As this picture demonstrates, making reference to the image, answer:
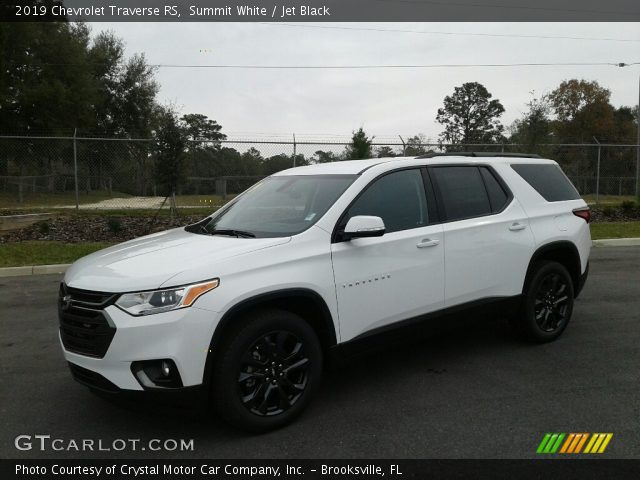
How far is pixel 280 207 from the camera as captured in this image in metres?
4.06

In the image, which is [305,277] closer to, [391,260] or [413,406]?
[391,260]

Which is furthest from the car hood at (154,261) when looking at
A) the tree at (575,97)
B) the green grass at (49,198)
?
the tree at (575,97)

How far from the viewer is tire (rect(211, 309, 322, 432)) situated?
9.93 feet

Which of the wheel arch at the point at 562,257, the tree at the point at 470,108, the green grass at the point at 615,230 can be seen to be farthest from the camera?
the tree at the point at 470,108

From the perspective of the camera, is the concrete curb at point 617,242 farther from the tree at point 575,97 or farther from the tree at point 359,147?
the tree at point 575,97

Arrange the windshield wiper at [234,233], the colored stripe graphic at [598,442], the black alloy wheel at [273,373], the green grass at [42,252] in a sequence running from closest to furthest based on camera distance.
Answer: the colored stripe graphic at [598,442] < the black alloy wheel at [273,373] < the windshield wiper at [234,233] < the green grass at [42,252]

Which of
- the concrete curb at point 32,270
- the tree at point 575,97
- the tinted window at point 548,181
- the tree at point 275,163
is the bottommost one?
the concrete curb at point 32,270

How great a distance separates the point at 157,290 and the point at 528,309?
336 centimetres

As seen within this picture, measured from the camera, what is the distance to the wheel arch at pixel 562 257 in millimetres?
4684

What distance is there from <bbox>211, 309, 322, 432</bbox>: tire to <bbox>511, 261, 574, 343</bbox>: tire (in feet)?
7.56

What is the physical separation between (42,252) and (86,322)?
25.7 ft

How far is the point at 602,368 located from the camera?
4.27 m

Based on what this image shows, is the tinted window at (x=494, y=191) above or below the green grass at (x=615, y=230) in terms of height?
above
